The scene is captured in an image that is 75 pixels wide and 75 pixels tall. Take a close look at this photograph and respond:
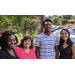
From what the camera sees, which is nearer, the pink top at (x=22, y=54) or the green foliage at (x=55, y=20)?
the pink top at (x=22, y=54)

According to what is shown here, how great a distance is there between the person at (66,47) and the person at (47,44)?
0.51 feet

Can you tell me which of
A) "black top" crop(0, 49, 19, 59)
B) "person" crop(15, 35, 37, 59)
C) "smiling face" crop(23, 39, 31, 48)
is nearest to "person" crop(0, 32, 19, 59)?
"black top" crop(0, 49, 19, 59)

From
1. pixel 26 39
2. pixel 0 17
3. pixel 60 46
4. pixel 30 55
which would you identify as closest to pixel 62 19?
pixel 60 46

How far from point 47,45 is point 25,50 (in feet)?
2.04

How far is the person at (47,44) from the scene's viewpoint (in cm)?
236

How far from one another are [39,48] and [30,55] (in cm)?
32

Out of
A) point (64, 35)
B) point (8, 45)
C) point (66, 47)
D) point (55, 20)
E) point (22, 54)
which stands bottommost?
point (22, 54)

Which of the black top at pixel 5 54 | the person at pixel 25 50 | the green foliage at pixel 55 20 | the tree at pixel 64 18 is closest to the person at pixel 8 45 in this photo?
the black top at pixel 5 54

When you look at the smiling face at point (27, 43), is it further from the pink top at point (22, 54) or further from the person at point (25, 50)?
the pink top at point (22, 54)

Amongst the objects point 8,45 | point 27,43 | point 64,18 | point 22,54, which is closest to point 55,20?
point 64,18

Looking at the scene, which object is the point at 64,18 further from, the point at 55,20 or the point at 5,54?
the point at 5,54

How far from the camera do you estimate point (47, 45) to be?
235 centimetres

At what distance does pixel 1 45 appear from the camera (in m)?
2.25

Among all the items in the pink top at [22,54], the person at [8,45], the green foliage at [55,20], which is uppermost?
the green foliage at [55,20]
